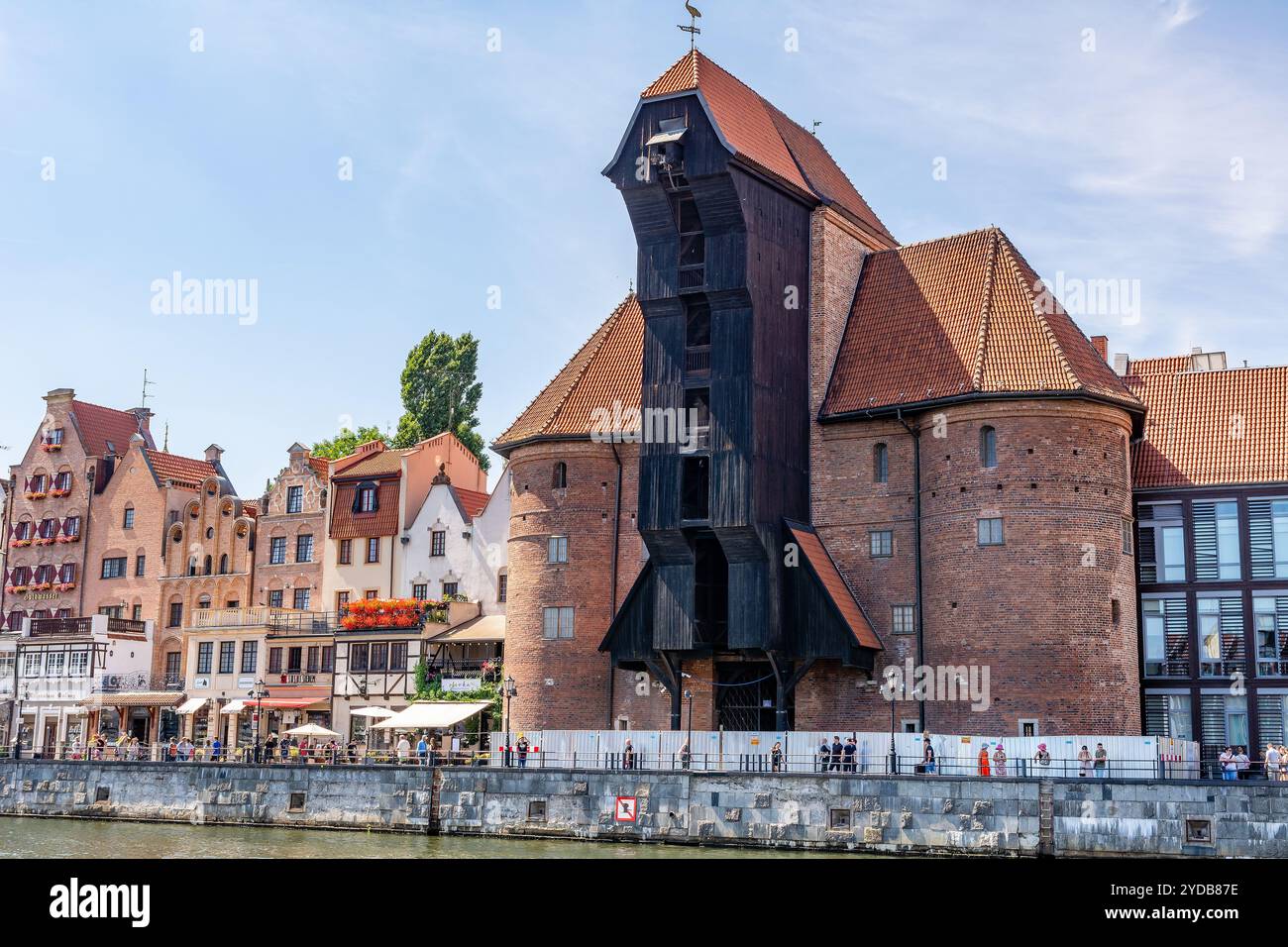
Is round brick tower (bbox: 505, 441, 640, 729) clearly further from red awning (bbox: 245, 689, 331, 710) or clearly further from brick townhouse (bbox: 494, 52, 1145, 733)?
red awning (bbox: 245, 689, 331, 710)

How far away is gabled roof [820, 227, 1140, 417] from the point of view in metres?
46.5

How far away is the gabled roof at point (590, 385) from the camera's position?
52.7m

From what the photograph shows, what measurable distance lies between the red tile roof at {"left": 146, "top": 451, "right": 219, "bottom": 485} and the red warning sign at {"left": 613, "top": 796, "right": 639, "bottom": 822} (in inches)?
1553

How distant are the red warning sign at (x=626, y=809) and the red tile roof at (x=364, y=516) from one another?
2615 cm

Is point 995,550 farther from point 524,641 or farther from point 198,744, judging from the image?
point 198,744

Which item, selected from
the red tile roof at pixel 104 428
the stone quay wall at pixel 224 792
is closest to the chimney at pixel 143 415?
the red tile roof at pixel 104 428

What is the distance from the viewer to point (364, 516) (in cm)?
6638

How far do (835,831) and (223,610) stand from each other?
36.2 m

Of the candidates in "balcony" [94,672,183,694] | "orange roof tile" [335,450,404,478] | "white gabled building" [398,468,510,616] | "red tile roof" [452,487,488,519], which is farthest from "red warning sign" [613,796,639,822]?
"balcony" [94,672,183,694]

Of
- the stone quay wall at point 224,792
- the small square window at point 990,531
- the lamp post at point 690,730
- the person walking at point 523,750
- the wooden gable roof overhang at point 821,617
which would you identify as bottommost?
the stone quay wall at point 224,792

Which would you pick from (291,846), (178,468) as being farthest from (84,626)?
(291,846)

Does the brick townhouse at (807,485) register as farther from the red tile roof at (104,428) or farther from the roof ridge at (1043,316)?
the red tile roof at (104,428)

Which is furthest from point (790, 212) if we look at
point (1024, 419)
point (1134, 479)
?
point (1134, 479)

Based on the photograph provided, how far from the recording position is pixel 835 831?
3925cm
